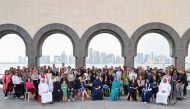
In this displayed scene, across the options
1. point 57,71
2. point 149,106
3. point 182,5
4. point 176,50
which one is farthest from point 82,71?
point 182,5

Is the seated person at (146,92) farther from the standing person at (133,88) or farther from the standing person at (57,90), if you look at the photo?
the standing person at (57,90)

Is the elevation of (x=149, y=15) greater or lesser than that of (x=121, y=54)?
greater

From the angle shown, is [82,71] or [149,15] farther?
[149,15]

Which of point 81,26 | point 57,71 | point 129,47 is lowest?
point 57,71

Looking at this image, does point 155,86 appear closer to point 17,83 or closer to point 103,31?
point 103,31

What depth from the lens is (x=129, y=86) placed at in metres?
17.2

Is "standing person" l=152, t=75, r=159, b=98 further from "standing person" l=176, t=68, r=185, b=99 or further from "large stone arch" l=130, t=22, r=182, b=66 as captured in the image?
"large stone arch" l=130, t=22, r=182, b=66

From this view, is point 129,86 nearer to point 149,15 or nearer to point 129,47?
point 129,47

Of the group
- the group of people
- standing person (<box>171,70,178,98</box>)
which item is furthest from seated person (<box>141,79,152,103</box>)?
standing person (<box>171,70,178,98</box>)

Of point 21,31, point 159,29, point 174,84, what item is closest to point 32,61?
point 21,31

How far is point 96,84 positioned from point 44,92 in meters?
2.76

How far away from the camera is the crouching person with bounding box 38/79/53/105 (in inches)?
623

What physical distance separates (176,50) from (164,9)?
2623 millimetres

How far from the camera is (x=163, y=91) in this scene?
1608 centimetres
